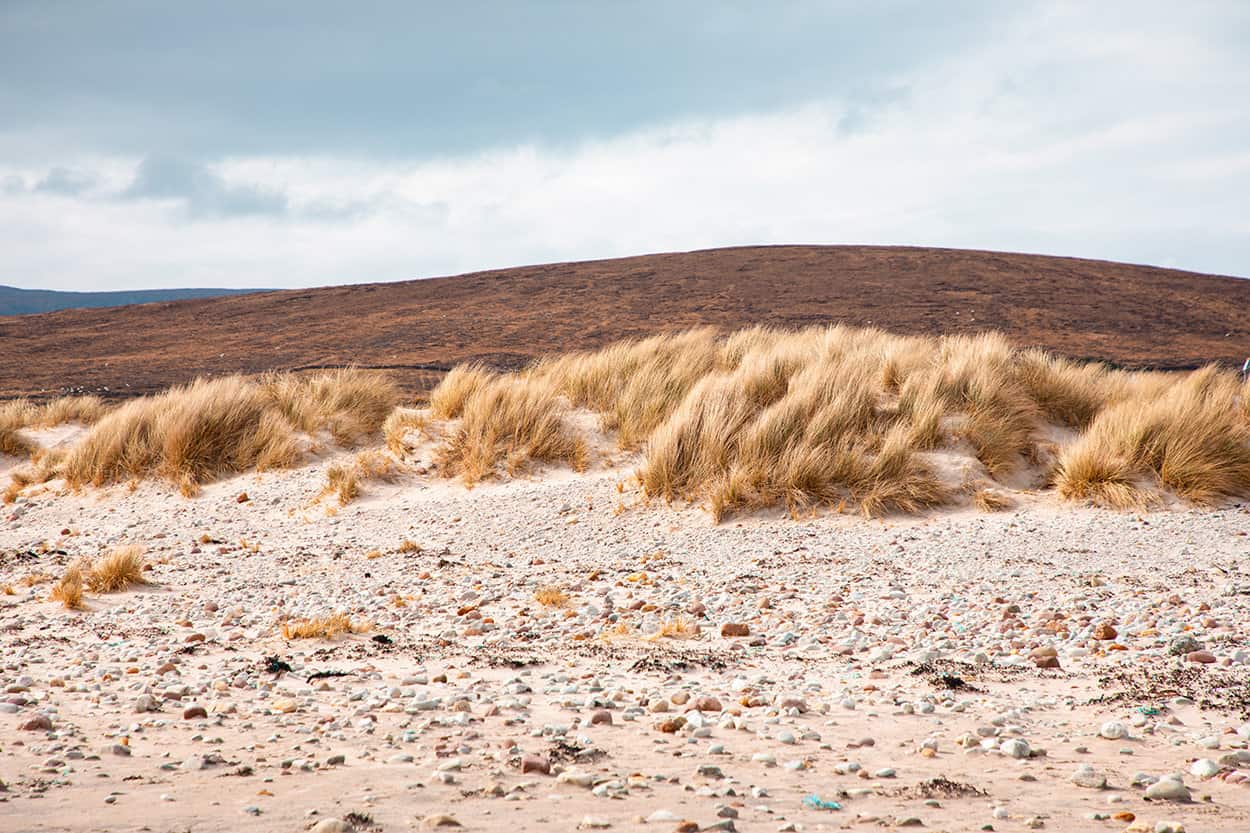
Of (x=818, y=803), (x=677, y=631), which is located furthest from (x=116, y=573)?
(x=818, y=803)

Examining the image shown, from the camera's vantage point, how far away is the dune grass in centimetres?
737

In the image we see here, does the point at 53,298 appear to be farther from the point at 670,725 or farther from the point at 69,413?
the point at 670,725

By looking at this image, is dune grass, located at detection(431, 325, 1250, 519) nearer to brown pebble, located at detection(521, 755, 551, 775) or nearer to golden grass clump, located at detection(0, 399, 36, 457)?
brown pebble, located at detection(521, 755, 551, 775)

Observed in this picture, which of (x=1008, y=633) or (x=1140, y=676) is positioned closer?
(x=1140, y=676)

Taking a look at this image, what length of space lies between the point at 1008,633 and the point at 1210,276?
22276mm

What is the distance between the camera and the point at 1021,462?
26.3 feet

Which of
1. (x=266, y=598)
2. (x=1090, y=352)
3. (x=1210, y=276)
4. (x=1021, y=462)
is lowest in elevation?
(x=266, y=598)

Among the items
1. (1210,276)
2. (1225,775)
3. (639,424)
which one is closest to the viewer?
(1225,775)

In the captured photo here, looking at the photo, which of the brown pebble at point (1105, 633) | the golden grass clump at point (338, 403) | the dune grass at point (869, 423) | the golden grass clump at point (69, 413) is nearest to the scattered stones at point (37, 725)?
the brown pebble at point (1105, 633)

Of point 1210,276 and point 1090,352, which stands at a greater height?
point 1210,276

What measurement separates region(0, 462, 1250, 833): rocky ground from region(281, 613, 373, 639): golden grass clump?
8 centimetres

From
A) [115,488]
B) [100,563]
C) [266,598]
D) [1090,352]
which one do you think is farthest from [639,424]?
[1090,352]

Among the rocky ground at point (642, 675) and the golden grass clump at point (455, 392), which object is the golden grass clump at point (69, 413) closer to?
the rocky ground at point (642, 675)

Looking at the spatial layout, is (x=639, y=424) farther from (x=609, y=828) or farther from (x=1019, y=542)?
(x=609, y=828)
